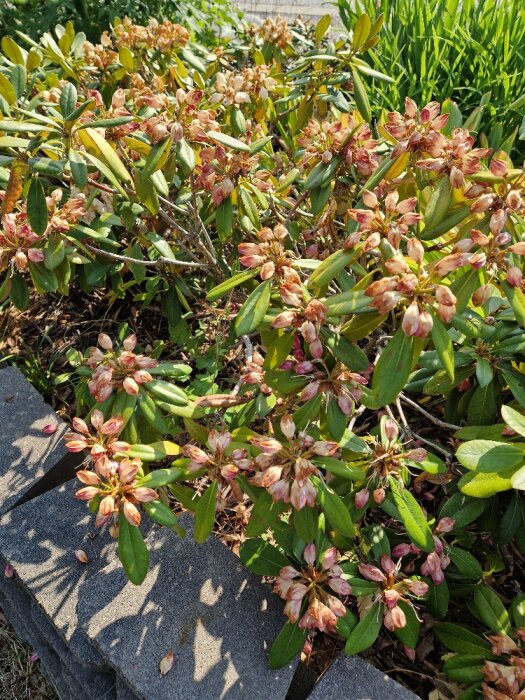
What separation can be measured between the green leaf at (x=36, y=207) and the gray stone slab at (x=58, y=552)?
78cm

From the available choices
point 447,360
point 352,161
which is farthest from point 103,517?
point 352,161

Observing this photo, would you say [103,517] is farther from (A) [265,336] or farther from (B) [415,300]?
(B) [415,300]

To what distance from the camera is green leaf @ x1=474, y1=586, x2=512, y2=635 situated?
121 centimetres

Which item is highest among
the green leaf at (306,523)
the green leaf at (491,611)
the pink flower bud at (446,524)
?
the green leaf at (306,523)

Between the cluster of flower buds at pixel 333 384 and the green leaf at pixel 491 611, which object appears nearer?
the cluster of flower buds at pixel 333 384

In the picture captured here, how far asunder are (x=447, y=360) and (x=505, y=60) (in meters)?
2.12

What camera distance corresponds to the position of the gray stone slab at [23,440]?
1.66 metres

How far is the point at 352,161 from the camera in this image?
136 centimetres

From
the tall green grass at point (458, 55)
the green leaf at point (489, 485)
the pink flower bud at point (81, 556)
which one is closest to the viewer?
the green leaf at point (489, 485)

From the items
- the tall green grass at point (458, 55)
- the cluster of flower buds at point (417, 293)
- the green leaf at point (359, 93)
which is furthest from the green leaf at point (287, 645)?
the tall green grass at point (458, 55)

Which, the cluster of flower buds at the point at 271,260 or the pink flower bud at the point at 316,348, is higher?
the cluster of flower buds at the point at 271,260

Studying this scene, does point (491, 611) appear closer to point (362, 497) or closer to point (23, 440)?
point (362, 497)

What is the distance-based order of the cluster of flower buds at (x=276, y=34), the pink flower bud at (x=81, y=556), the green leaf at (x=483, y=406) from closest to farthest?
the green leaf at (x=483, y=406), the pink flower bud at (x=81, y=556), the cluster of flower buds at (x=276, y=34)

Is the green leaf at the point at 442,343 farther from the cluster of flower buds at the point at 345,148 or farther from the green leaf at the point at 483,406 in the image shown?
the cluster of flower buds at the point at 345,148
